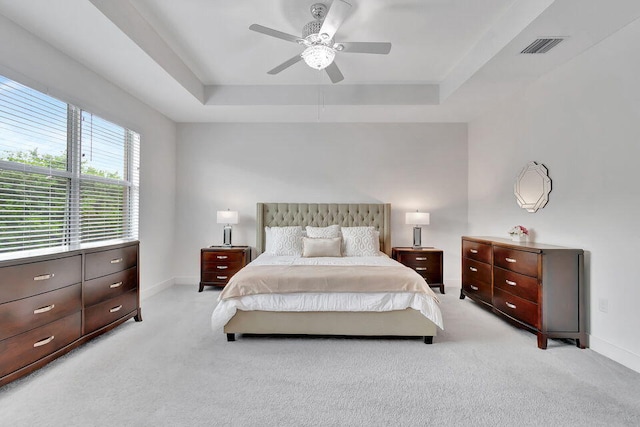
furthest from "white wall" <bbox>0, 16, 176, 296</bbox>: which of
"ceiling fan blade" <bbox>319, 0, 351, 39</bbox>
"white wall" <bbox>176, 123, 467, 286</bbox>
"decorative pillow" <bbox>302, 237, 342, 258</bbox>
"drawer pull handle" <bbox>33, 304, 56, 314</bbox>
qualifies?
"ceiling fan blade" <bbox>319, 0, 351, 39</bbox>

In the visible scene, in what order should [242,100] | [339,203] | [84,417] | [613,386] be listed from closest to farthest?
1. [84,417]
2. [613,386]
3. [242,100]
4. [339,203]

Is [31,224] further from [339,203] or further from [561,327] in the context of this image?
[561,327]

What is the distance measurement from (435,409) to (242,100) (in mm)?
4213

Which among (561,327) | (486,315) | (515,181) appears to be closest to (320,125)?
(515,181)

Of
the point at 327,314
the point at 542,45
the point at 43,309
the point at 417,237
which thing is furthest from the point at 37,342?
the point at 542,45

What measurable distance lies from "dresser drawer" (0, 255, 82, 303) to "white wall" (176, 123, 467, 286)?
2.65 m

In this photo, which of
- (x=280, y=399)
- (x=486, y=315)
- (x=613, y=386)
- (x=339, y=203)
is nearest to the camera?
(x=280, y=399)

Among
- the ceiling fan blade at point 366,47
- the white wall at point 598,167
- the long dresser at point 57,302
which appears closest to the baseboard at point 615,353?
the white wall at point 598,167

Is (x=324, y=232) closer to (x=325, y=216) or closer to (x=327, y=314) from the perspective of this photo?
(x=325, y=216)

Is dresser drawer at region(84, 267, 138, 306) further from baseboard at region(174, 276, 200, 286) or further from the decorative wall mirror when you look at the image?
the decorative wall mirror

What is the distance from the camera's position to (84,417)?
184cm

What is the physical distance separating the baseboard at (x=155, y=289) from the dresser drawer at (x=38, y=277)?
70.2 inches

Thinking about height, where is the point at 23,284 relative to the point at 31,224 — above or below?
below

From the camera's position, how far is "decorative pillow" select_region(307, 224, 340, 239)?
4648 millimetres
